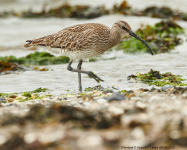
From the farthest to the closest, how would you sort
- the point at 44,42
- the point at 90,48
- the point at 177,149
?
1. the point at 44,42
2. the point at 90,48
3. the point at 177,149

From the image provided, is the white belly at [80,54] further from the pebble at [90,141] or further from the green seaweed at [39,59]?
the pebble at [90,141]

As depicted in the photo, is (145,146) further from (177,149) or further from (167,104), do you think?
(167,104)

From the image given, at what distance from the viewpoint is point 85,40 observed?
7387 mm

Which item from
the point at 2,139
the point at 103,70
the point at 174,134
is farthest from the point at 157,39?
the point at 2,139

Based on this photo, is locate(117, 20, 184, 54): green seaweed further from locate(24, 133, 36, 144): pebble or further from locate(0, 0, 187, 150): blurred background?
locate(24, 133, 36, 144): pebble

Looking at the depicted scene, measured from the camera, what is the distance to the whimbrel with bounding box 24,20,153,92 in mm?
7395

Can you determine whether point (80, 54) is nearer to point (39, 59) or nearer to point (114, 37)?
point (114, 37)

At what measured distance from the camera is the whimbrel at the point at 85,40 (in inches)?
291

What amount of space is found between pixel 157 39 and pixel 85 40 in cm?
577

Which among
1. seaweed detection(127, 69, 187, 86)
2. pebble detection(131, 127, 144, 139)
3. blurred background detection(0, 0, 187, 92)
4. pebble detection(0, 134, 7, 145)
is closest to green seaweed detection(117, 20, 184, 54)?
blurred background detection(0, 0, 187, 92)

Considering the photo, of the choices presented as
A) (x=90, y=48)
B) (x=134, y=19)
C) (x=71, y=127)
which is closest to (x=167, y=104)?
(x=71, y=127)

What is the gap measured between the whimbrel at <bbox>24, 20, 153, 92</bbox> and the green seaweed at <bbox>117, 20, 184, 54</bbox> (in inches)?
169

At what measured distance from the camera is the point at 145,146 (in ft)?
11.3

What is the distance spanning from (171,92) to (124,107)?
1.66 meters
